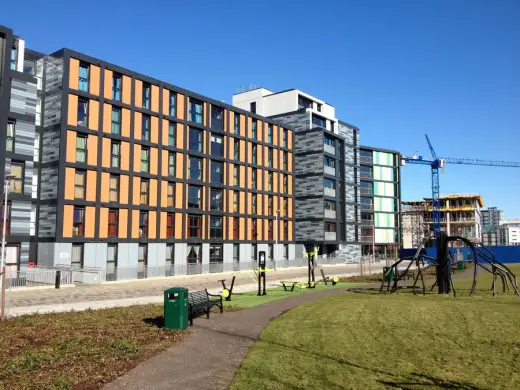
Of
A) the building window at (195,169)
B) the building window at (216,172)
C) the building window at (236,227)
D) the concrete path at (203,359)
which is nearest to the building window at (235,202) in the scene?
the building window at (236,227)

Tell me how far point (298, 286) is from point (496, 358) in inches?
806

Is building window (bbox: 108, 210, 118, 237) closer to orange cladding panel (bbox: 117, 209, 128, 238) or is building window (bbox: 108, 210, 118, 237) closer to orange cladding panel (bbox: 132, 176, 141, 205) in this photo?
orange cladding panel (bbox: 117, 209, 128, 238)

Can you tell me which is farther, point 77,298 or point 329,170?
point 329,170

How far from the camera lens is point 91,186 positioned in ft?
132

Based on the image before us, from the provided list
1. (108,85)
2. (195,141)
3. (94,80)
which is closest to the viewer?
(94,80)

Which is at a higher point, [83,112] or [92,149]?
[83,112]

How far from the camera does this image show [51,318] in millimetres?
17141

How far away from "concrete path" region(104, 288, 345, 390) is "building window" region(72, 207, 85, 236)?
25547mm

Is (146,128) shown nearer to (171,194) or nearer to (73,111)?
(171,194)

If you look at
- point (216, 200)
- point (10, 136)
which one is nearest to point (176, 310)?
point (10, 136)

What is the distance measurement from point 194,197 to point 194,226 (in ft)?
10.6

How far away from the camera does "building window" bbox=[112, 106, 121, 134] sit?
42938 millimetres

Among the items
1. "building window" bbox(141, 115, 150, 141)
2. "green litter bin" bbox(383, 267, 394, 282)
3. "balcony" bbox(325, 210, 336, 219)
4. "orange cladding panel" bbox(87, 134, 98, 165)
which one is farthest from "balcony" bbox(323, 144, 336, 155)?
"green litter bin" bbox(383, 267, 394, 282)

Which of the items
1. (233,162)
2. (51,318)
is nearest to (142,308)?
(51,318)
